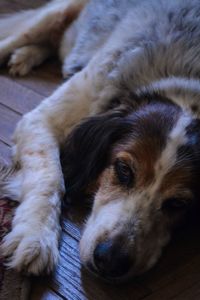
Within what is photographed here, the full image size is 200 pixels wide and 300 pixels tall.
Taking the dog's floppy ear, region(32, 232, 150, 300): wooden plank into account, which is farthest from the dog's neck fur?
region(32, 232, 150, 300): wooden plank

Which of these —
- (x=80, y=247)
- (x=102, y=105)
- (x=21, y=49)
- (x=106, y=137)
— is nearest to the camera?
(x=80, y=247)

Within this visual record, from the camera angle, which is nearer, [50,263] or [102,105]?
[50,263]

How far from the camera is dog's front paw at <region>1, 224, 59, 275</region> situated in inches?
71.1

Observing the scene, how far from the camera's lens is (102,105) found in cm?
231

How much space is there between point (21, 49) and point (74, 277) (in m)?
1.77

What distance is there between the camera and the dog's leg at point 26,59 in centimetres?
320

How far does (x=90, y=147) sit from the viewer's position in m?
2.09

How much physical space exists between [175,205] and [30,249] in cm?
50

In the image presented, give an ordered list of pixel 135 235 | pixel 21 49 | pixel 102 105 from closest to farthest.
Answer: pixel 135 235, pixel 102 105, pixel 21 49

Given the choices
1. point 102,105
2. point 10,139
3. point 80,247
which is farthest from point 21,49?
point 80,247

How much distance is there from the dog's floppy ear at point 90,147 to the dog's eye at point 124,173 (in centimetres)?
10

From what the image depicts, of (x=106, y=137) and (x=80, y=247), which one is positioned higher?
(x=106, y=137)

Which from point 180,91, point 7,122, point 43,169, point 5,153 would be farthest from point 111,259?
point 7,122

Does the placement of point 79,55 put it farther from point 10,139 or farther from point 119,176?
point 119,176
